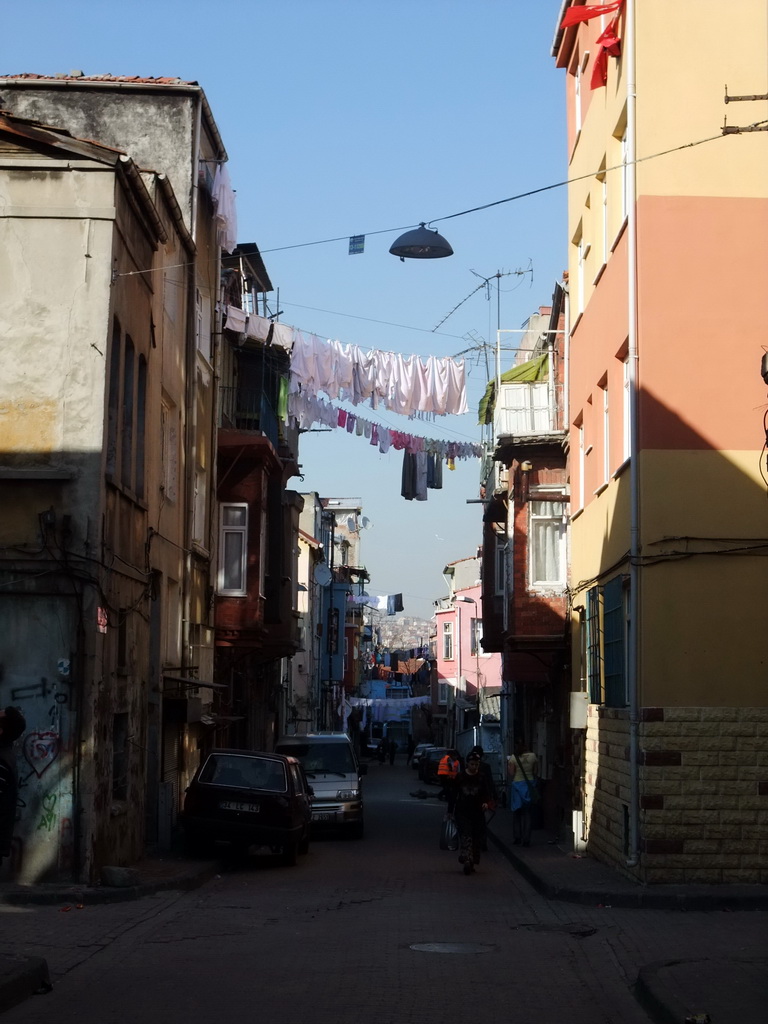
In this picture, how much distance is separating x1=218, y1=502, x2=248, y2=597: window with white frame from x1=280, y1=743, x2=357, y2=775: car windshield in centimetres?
380

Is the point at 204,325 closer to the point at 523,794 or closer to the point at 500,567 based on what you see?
the point at 523,794

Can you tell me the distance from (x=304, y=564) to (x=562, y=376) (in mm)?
34313

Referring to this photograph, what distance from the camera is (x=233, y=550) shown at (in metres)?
29.2

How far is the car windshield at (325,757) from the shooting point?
29.5 meters

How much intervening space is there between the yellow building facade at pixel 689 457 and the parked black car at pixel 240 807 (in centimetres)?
489

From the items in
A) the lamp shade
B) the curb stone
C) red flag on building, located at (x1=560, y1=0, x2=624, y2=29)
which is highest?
red flag on building, located at (x1=560, y1=0, x2=624, y2=29)

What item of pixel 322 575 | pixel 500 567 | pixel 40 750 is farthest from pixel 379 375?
pixel 322 575

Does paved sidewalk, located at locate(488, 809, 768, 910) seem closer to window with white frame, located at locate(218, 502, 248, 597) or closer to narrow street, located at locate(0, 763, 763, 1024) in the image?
narrow street, located at locate(0, 763, 763, 1024)

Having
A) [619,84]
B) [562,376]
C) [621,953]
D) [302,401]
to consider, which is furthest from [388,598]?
[621,953]

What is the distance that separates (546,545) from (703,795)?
38.0 feet

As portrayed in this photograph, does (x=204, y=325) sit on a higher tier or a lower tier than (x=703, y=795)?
higher

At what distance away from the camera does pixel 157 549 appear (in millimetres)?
21438

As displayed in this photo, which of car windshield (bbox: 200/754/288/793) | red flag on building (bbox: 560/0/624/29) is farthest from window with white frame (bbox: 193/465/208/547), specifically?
red flag on building (bbox: 560/0/624/29)

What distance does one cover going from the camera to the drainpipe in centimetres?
1706
